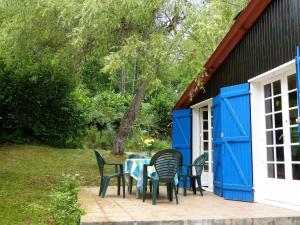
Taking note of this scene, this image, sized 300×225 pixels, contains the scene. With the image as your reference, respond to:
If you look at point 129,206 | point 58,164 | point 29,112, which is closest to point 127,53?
point 129,206

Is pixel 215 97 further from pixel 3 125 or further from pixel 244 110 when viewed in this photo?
pixel 3 125

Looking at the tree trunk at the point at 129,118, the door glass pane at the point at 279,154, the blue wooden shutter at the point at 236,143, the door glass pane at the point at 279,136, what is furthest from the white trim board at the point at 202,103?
the tree trunk at the point at 129,118

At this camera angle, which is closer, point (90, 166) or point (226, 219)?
point (226, 219)

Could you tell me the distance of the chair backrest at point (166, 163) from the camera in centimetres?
578

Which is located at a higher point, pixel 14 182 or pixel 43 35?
pixel 43 35

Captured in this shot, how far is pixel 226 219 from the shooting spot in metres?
4.41

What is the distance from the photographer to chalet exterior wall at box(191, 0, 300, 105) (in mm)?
5414

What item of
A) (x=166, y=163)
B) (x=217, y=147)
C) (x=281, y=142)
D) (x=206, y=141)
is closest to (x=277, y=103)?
(x=281, y=142)

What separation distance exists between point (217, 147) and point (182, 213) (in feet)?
9.36

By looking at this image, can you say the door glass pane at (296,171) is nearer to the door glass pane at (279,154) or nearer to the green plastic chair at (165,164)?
the door glass pane at (279,154)

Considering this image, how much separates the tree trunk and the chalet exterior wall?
13.8ft

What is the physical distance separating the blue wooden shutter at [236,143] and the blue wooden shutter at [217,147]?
0.95 feet

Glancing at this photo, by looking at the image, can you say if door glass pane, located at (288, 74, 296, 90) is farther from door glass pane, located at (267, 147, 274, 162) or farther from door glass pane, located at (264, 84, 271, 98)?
door glass pane, located at (267, 147, 274, 162)

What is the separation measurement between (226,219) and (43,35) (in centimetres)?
693
